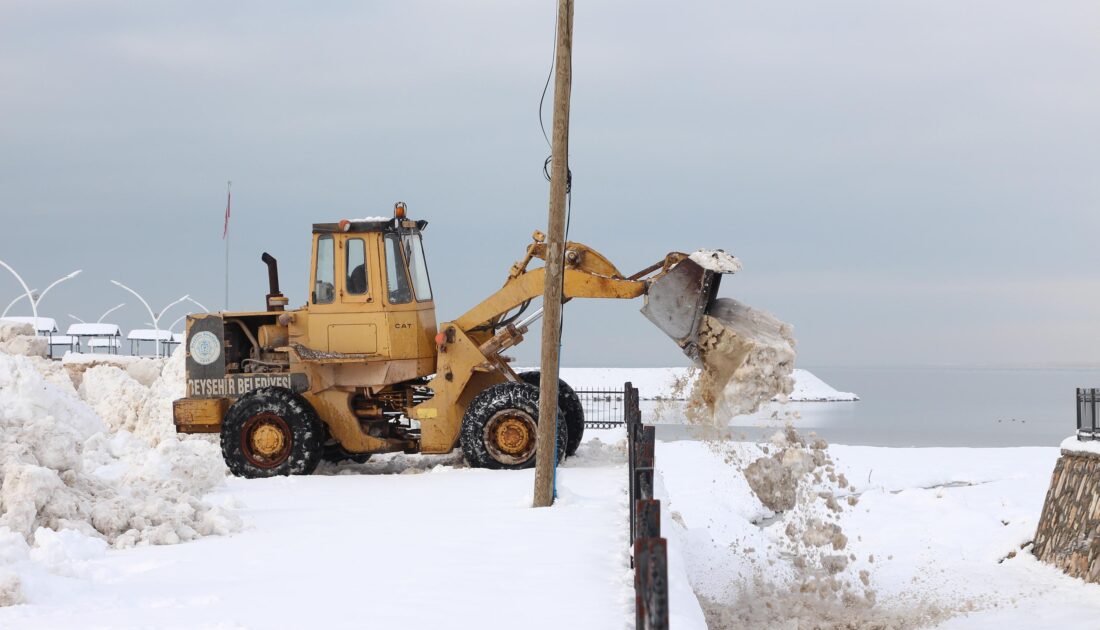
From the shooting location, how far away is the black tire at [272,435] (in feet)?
49.9

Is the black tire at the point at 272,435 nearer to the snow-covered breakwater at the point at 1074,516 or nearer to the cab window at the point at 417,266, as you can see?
the cab window at the point at 417,266

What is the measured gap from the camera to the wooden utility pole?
470 inches

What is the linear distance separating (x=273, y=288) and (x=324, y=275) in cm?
159

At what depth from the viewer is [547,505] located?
11.9 metres

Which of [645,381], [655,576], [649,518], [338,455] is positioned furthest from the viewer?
[645,381]

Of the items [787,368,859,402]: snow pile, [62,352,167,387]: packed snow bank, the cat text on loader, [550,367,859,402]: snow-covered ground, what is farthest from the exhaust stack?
[787,368,859,402]: snow pile

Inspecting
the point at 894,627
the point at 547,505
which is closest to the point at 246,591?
the point at 547,505

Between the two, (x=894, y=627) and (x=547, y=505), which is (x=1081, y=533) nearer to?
(x=894, y=627)

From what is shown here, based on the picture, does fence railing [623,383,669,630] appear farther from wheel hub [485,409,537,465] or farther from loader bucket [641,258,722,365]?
wheel hub [485,409,537,465]

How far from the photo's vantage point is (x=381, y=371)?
51.0 ft

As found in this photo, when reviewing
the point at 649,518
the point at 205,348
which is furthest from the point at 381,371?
the point at 649,518

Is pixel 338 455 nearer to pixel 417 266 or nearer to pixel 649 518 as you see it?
pixel 417 266

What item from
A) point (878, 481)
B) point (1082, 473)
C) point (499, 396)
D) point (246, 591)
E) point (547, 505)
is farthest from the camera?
point (878, 481)

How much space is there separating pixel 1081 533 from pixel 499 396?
781 cm
